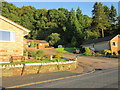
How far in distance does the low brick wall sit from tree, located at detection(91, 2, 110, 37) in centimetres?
4378

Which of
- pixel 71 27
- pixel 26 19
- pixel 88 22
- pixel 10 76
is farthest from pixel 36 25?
pixel 10 76

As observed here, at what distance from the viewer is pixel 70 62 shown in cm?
1443

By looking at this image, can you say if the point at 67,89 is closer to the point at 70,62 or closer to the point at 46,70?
the point at 46,70

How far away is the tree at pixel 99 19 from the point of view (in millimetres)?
53750

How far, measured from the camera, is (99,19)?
181 feet

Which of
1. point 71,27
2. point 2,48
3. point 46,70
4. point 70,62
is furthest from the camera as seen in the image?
point 71,27

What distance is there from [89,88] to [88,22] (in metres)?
57.7

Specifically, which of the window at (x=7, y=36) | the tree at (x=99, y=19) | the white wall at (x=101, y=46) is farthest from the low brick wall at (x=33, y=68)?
the tree at (x=99, y=19)

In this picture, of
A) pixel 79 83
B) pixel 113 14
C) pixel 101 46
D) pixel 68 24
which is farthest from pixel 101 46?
pixel 113 14

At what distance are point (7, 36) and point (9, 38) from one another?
1.02 ft

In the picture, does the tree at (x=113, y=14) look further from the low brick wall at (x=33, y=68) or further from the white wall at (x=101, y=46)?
the low brick wall at (x=33, y=68)

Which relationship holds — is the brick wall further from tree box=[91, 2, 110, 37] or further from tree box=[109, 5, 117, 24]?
tree box=[109, 5, 117, 24]

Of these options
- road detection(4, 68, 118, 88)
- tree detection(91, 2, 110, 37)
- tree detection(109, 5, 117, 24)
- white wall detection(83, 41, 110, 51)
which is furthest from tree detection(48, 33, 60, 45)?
road detection(4, 68, 118, 88)

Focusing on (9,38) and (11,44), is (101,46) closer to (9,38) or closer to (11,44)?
(11,44)
